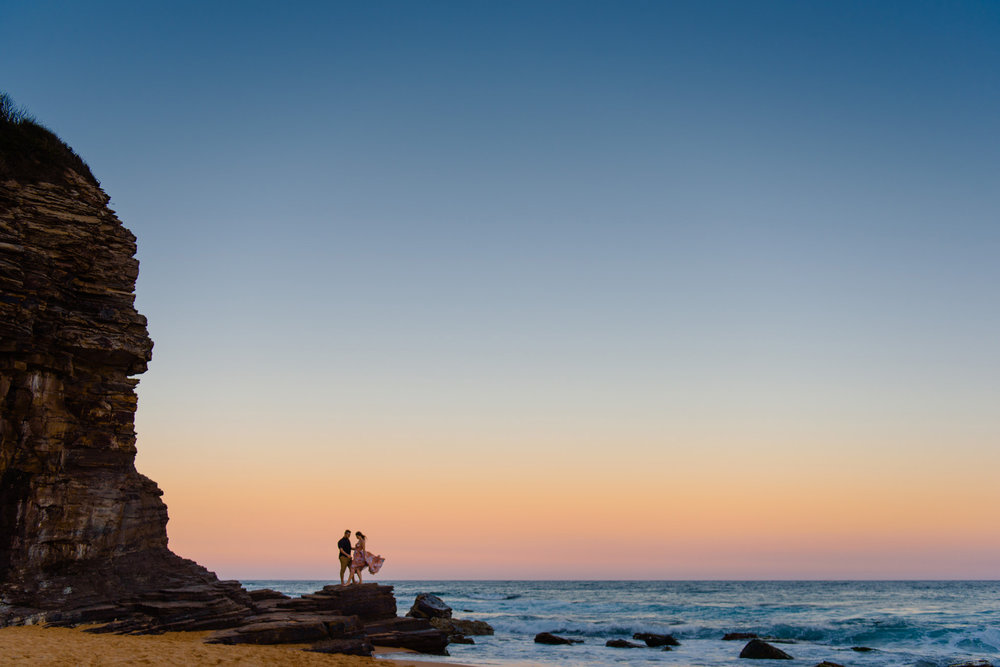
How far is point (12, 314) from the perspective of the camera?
1841 cm

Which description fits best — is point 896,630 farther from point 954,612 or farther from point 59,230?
point 59,230

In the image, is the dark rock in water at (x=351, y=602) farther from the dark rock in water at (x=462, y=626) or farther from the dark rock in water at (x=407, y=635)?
the dark rock in water at (x=462, y=626)

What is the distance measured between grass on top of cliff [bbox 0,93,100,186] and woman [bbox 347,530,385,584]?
1577cm

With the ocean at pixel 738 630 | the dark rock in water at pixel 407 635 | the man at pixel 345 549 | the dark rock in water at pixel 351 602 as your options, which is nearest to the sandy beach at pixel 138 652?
the dark rock in water at pixel 351 602

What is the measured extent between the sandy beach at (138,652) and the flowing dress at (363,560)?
21.5 ft

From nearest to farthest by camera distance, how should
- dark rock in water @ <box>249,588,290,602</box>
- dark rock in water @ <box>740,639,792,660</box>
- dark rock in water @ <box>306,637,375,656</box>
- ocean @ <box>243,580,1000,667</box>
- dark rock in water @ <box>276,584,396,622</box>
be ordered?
dark rock in water @ <box>306,637,375,656</box> < dark rock in water @ <box>276,584,396,622</box> < dark rock in water @ <box>249,588,290,602</box> < ocean @ <box>243,580,1000,667</box> < dark rock in water @ <box>740,639,792,660</box>

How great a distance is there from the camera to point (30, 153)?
21469mm

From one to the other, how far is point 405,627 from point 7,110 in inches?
877

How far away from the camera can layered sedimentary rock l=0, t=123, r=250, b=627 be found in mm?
18391

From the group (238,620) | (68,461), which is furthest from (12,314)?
(238,620)

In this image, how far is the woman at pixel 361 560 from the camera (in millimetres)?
24766

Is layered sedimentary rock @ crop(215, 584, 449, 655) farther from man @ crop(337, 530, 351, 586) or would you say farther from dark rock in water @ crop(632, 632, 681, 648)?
dark rock in water @ crop(632, 632, 681, 648)

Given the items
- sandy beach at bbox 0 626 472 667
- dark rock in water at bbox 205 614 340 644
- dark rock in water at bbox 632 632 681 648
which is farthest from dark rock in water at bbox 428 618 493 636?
sandy beach at bbox 0 626 472 667

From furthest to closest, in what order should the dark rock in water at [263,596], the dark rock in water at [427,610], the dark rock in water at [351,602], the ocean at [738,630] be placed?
the dark rock in water at [427,610], the ocean at [738,630], the dark rock in water at [263,596], the dark rock in water at [351,602]
